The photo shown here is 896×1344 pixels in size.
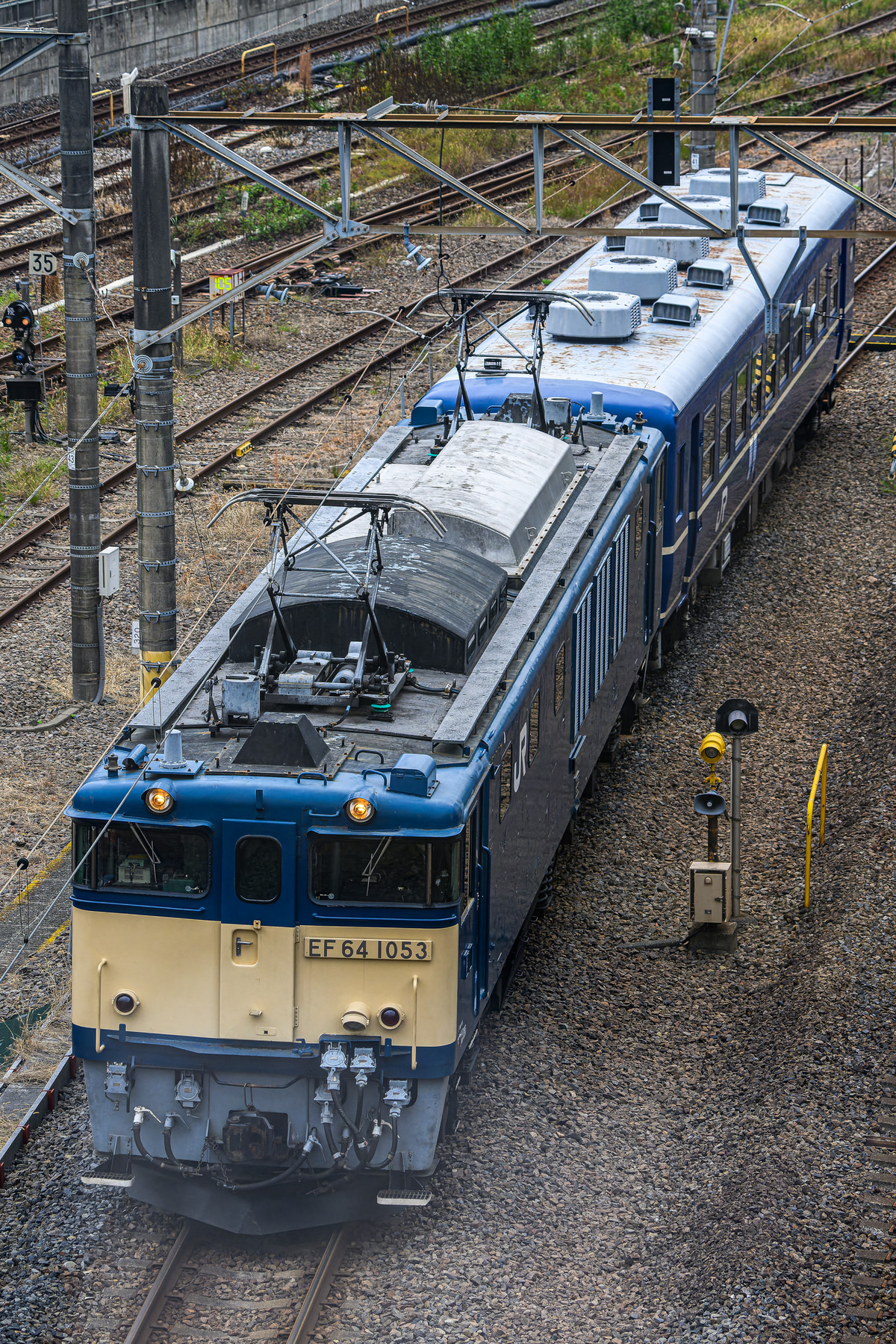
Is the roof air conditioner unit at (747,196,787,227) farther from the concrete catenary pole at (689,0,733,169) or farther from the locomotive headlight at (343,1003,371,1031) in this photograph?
the locomotive headlight at (343,1003,371,1031)

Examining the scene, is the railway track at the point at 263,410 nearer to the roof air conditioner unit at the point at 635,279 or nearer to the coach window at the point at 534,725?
the roof air conditioner unit at the point at 635,279

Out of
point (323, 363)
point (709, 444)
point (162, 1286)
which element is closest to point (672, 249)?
point (709, 444)

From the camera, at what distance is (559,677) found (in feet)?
42.7

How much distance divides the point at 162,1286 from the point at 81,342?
30.3 feet

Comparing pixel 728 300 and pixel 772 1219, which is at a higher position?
pixel 728 300

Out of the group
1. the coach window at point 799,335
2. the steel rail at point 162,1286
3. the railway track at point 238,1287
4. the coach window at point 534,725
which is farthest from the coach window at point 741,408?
the steel rail at point 162,1286

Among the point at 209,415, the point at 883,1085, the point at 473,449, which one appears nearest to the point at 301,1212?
the point at 883,1085

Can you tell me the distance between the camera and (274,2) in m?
46.3

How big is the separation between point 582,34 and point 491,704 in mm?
40301

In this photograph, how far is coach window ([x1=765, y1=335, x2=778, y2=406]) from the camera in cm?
2225

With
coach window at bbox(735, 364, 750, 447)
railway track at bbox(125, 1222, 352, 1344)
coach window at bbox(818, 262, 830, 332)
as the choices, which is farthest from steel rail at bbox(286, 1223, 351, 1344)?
coach window at bbox(818, 262, 830, 332)

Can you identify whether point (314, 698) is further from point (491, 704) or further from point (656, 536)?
point (656, 536)

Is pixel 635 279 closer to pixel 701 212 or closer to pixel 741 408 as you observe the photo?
pixel 741 408

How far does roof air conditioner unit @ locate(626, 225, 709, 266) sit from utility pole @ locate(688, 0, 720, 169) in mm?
5762
